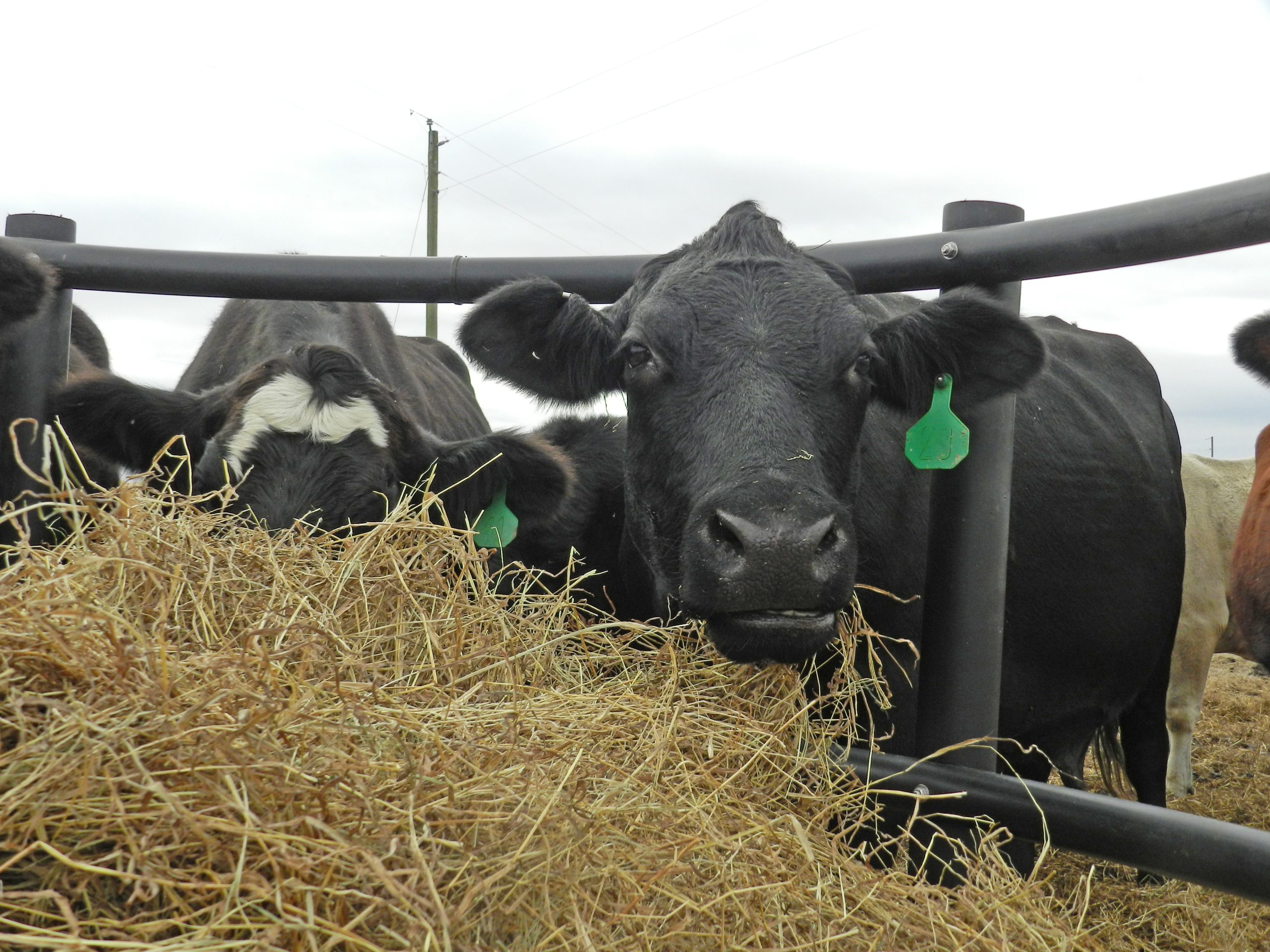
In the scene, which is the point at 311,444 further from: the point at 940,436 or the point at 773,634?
the point at 940,436

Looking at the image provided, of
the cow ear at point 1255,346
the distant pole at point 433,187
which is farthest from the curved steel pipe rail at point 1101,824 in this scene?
the distant pole at point 433,187

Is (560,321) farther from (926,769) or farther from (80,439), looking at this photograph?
(80,439)

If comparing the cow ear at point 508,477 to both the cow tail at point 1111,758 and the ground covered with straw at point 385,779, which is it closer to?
the ground covered with straw at point 385,779

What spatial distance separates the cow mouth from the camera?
2.37 m

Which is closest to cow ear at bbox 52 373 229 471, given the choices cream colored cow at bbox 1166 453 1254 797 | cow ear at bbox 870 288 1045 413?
cow ear at bbox 870 288 1045 413

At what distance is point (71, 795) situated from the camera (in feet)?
4.49

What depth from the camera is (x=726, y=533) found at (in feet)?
7.84

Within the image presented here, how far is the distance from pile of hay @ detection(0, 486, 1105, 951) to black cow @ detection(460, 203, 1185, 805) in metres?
0.41

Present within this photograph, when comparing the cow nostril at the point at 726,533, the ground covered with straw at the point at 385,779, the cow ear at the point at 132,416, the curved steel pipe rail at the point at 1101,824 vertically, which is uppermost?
the cow ear at the point at 132,416

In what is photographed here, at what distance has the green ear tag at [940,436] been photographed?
8.86 ft

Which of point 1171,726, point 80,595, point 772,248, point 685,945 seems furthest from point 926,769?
point 1171,726

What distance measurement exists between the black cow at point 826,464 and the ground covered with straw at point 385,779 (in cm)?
39

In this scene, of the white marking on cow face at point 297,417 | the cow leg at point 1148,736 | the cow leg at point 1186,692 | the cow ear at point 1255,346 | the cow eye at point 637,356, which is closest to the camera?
the cow eye at point 637,356

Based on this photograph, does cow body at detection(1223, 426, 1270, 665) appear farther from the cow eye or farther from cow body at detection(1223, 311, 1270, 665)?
the cow eye
